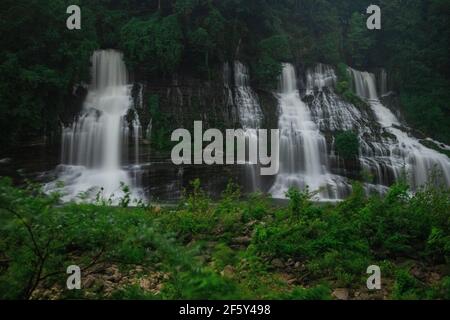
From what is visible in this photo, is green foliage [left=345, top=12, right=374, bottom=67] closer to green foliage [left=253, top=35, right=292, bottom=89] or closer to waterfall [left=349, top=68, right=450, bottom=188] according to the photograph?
green foliage [left=253, top=35, right=292, bottom=89]

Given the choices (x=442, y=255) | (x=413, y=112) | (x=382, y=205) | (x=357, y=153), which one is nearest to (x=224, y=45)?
(x=357, y=153)

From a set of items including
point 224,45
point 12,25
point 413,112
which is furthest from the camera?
point 413,112

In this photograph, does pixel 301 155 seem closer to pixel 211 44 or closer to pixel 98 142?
pixel 211 44

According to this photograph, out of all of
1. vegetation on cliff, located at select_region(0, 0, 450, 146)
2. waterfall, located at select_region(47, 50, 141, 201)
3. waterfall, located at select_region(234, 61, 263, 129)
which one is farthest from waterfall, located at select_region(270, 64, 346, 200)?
waterfall, located at select_region(47, 50, 141, 201)

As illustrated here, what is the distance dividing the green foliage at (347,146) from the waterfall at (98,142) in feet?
31.5

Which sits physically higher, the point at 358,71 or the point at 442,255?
the point at 358,71

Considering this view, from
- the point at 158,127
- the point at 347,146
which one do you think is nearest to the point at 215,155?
the point at 158,127

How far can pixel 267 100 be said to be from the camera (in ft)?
68.0

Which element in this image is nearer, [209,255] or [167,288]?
[167,288]

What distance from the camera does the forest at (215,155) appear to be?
4344mm

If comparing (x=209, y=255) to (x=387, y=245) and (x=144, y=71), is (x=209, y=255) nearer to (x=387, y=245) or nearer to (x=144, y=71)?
(x=387, y=245)

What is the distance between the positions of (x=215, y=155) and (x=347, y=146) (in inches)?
249
